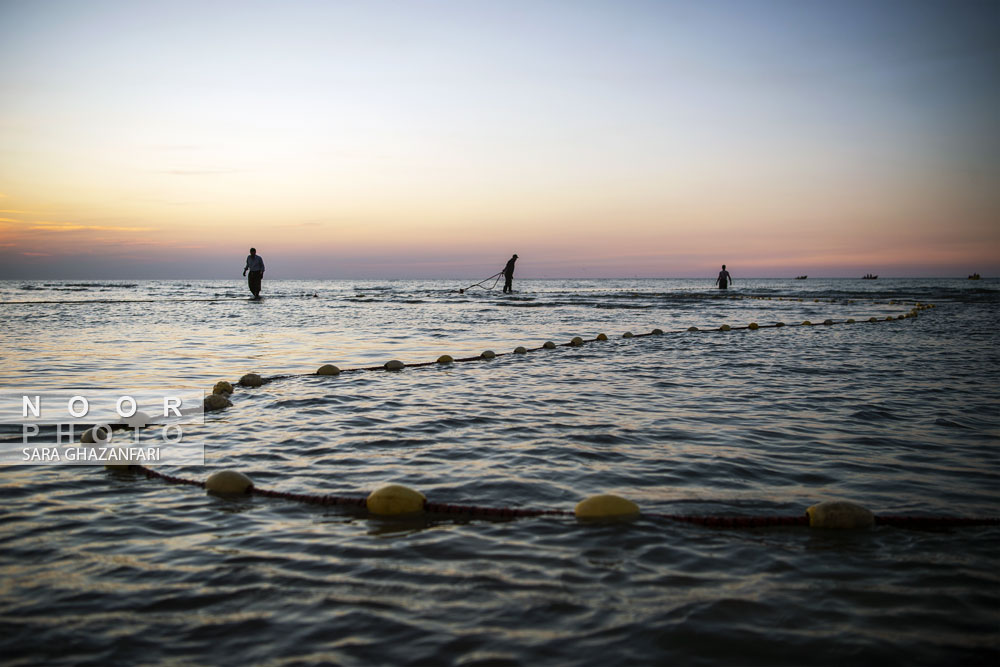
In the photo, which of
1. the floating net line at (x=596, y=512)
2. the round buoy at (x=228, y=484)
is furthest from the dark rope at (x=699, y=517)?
the round buoy at (x=228, y=484)

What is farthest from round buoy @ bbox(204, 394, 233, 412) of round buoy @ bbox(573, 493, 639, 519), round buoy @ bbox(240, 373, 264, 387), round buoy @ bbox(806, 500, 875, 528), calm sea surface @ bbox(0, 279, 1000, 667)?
round buoy @ bbox(806, 500, 875, 528)

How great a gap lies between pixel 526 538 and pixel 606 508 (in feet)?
1.74

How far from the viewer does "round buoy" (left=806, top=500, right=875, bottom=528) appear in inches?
133

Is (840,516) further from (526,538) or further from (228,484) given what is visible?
(228,484)

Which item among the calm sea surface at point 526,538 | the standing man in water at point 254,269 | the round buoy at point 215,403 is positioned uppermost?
the standing man in water at point 254,269

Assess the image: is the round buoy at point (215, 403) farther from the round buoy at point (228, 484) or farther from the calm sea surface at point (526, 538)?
the round buoy at point (228, 484)

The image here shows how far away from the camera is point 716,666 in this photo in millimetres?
2174

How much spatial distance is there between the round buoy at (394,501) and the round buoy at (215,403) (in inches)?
140

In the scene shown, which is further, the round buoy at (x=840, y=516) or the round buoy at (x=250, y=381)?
the round buoy at (x=250, y=381)

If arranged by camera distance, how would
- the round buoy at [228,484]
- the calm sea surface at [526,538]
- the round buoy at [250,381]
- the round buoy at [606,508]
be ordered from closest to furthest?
1. the calm sea surface at [526,538]
2. the round buoy at [606,508]
3. the round buoy at [228,484]
4. the round buoy at [250,381]

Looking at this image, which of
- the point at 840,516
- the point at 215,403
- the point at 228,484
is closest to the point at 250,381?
the point at 215,403

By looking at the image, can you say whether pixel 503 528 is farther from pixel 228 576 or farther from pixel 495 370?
pixel 495 370

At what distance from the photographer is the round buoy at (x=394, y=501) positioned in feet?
11.9

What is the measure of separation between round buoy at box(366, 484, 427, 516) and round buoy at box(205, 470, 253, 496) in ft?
2.97
